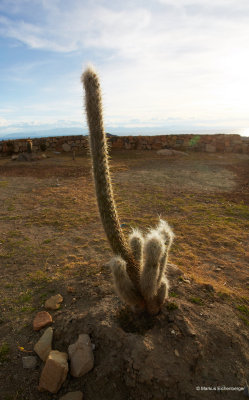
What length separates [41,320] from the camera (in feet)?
9.11

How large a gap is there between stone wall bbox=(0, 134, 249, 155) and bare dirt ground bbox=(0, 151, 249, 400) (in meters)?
10.7

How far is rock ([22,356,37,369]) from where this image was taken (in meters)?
2.36

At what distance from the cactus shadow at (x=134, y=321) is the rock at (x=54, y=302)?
2.65ft

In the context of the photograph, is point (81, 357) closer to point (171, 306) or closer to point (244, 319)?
point (171, 306)

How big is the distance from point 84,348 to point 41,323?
2.20 ft

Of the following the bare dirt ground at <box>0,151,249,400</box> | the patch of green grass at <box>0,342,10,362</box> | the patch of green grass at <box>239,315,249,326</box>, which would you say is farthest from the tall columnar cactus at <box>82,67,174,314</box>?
the patch of green grass at <box>0,342,10,362</box>

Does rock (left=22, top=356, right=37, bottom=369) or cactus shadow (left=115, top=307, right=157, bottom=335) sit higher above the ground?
cactus shadow (left=115, top=307, right=157, bottom=335)

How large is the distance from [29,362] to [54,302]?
0.73 metres

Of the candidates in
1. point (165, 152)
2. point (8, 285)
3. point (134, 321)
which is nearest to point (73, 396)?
point (134, 321)

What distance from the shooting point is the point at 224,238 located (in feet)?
16.6

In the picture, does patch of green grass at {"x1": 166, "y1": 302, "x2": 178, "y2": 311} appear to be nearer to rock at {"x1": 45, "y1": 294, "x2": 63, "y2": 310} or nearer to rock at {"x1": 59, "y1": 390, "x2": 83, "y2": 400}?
rock at {"x1": 59, "y1": 390, "x2": 83, "y2": 400}

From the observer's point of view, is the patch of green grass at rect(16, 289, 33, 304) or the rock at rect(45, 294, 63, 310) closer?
the rock at rect(45, 294, 63, 310)

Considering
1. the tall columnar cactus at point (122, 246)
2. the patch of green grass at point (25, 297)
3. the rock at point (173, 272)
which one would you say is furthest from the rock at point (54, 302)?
the rock at point (173, 272)

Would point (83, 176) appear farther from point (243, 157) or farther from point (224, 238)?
point (243, 157)
